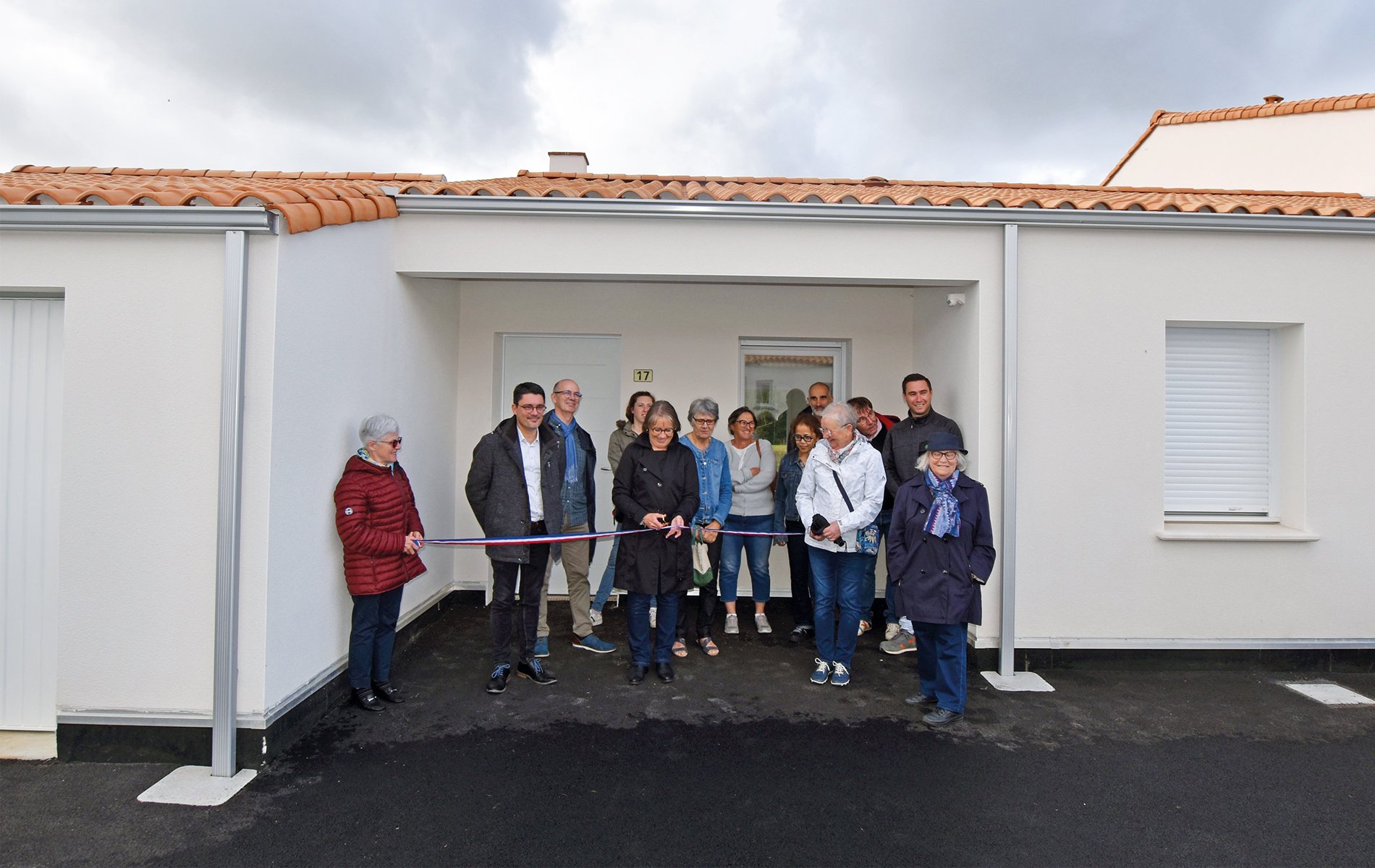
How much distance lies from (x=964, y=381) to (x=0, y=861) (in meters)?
5.47

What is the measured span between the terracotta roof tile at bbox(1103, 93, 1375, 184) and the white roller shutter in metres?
6.30

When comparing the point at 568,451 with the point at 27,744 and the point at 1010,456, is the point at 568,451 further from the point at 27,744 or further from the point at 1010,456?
the point at 27,744

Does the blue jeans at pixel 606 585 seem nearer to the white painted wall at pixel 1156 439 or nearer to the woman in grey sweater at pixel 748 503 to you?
the woman in grey sweater at pixel 748 503

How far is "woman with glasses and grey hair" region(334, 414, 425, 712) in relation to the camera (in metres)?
3.96

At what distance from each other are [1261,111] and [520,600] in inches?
455

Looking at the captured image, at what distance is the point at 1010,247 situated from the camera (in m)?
4.78

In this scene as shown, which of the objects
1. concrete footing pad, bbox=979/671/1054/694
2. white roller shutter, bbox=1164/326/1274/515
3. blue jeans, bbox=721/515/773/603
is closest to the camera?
concrete footing pad, bbox=979/671/1054/694

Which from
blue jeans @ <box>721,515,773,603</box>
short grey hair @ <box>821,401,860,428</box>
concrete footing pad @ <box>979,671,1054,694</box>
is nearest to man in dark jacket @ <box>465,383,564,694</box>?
blue jeans @ <box>721,515,773,603</box>

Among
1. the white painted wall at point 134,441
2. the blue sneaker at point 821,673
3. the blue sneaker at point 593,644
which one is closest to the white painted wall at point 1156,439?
the blue sneaker at point 821,673

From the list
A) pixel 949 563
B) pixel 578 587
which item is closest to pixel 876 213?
pixel 949 563

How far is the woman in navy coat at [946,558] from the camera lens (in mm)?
4020

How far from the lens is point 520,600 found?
4.60m

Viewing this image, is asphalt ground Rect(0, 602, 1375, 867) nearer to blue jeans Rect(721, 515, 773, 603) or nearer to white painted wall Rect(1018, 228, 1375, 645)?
A: white painted wall Rect(1018, 228, 1375, 645)

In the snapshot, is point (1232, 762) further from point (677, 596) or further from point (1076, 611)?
point (677, 596)
